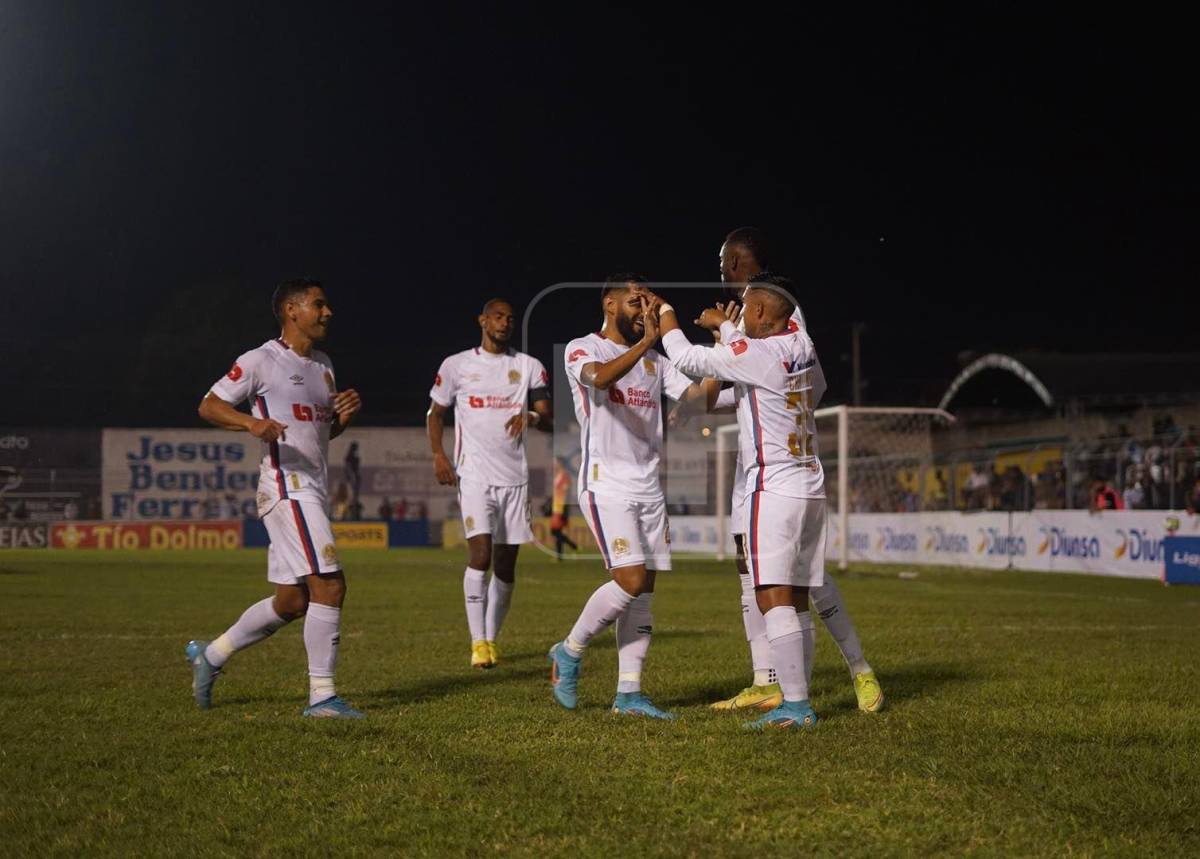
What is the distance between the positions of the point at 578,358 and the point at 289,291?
1.73 metres

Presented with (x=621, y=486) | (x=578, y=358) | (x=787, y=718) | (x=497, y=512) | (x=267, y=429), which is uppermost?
(x=578, y=358)

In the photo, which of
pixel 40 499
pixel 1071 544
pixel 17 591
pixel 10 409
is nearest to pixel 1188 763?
pixel 17 591

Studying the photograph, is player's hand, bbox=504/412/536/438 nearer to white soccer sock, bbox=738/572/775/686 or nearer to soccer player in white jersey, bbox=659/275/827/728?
white soccer sock, bbox=738/572/775/686

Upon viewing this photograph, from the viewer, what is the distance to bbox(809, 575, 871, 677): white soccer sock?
23.7 ft

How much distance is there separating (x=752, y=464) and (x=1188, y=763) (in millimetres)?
2437

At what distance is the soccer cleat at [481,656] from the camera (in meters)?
9.44

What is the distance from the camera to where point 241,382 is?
7.26m

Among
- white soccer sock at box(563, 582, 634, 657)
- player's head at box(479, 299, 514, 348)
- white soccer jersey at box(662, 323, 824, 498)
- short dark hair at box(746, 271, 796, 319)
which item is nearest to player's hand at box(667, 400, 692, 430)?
white soccer jersey at box(662, 323, 824, 498)

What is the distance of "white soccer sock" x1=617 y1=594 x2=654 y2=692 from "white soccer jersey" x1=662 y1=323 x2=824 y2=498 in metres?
0.97

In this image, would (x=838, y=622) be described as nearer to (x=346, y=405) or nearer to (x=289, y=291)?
(x=346, y=405)

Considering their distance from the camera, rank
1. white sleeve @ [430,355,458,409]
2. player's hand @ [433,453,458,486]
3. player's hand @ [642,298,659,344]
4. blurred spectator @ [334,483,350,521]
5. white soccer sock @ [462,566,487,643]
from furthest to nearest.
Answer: blurred spectator @ [334,483,350,521], white sleeve @ [430,355,458,409], player's hand @ [433,453,458,486], white soccer sock @ [462,566,487,643], player's hand @ [642,298,659,344]

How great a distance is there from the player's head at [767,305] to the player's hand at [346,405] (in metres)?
2.22

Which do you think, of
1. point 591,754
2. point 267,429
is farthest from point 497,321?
point 591,754

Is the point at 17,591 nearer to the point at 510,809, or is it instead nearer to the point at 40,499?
the point at 510,809
